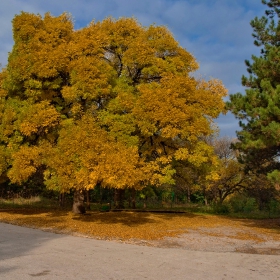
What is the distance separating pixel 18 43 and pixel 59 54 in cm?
246

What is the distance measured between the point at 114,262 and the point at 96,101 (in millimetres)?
11197

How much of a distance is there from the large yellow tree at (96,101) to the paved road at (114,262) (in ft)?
12.2

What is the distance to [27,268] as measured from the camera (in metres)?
6.84

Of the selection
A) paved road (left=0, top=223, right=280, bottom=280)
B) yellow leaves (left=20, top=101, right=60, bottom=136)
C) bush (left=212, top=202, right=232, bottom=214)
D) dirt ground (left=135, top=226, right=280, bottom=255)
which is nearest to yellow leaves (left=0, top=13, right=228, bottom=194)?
yellow leaves (left=20, top=101, right=60, bottom=136)

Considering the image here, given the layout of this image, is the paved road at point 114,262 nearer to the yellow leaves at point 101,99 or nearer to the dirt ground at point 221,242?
the dirt ground at point 221,242

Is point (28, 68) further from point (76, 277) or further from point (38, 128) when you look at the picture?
point (76, 277)

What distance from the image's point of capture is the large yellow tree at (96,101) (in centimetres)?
1488

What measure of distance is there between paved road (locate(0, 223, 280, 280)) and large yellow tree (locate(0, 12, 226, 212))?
372 cm

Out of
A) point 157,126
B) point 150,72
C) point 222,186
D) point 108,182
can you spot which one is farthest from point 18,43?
point 222,186

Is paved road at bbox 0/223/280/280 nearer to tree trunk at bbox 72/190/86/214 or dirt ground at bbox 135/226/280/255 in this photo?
dirt ground at bbox 135/226/280/255

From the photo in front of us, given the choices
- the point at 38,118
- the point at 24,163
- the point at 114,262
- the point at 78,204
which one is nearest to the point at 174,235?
the point at 114,262

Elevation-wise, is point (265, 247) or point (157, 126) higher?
point (157, 126)

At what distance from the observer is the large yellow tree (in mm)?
14880

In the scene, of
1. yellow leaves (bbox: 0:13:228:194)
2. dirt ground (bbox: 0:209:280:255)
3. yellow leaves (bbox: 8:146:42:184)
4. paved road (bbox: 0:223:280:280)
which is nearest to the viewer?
paved road (bbox: 0:223:280:280)
